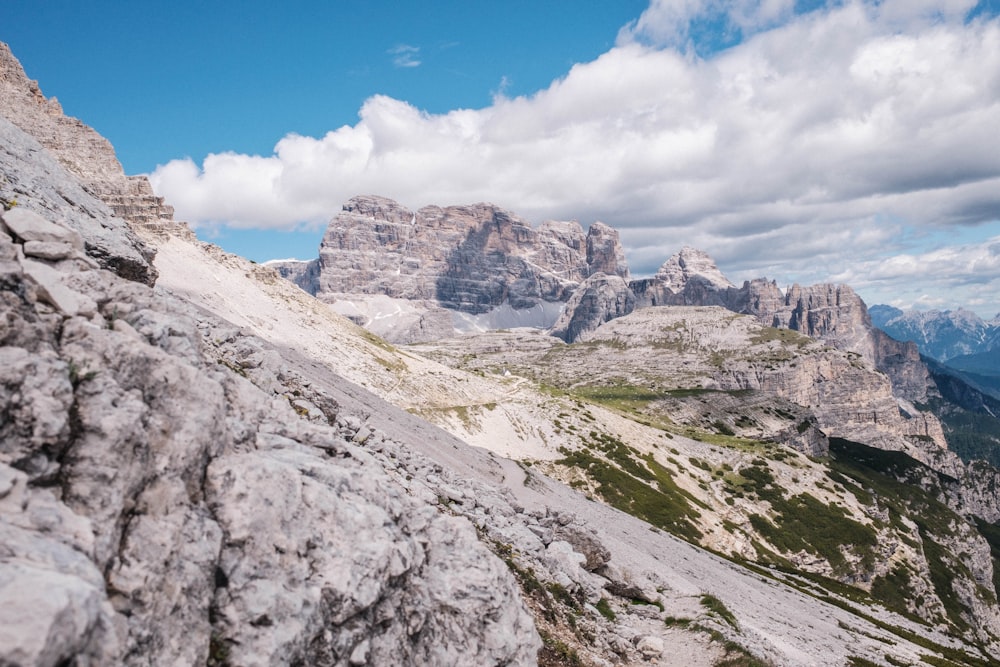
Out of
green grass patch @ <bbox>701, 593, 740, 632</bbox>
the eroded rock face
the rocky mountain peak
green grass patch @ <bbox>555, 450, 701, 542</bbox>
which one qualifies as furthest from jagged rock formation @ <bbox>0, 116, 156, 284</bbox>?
green grass patch @ <bbox>555, 450, 701, 542</bbox>

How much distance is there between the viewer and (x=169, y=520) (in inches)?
419

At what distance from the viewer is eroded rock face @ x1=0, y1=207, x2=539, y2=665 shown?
28.1ft

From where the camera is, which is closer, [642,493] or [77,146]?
[642,493]

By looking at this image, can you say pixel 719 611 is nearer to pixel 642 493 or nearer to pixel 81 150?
pixel 642 493

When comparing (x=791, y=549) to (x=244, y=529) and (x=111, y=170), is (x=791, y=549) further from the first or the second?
(x=111, y=170)

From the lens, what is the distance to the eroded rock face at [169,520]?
8.55 meters

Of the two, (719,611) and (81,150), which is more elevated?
(81,150)

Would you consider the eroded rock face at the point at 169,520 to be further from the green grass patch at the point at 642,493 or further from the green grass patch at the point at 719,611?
the green grass patch at the point at 642,493

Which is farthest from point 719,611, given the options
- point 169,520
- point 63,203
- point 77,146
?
point 77,146

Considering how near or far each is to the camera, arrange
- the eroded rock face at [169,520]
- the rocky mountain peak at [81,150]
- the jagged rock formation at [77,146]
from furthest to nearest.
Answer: the rocky mountain peak at [81,150], the jagged rock formation at [77,146], the eroded rock face at [169,520]

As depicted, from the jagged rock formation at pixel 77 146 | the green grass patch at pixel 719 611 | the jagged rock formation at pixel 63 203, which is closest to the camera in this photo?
the jagged rock formation at pixel 63 203

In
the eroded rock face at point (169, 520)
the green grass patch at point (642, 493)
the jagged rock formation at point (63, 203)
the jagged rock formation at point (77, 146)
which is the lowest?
the green grass patch at point (642, 493)

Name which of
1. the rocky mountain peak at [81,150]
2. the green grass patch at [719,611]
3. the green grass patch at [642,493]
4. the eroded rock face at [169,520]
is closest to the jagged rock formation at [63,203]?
the eroded rock face at [169,520]

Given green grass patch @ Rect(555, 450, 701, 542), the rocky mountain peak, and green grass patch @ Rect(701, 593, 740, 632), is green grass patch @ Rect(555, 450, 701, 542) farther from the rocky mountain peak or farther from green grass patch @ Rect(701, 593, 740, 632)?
the rocky mountain peak
